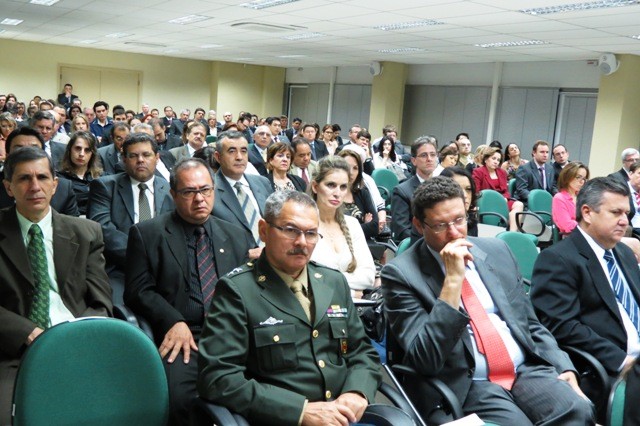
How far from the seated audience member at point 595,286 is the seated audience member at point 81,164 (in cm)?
344

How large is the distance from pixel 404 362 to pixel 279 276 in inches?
25.3

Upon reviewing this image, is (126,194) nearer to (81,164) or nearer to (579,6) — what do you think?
(81,164)

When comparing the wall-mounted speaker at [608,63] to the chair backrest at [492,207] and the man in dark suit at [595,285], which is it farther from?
the man in dark suit at [595,285]

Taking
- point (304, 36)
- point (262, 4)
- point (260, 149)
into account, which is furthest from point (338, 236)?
point (304, 36)

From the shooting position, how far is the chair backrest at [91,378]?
1.68 metres

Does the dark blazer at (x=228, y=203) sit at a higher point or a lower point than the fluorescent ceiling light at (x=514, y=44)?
lower

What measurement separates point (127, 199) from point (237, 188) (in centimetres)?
72

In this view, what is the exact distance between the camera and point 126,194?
3.53 metres

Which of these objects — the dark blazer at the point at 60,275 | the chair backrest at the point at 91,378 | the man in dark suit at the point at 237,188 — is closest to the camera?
the chair backrest at the point at 91,378

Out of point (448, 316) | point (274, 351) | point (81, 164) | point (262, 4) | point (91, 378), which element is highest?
point (262, 4)

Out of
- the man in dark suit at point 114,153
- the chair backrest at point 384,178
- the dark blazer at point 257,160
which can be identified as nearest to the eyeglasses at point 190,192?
the man in dark suit at point 114,153

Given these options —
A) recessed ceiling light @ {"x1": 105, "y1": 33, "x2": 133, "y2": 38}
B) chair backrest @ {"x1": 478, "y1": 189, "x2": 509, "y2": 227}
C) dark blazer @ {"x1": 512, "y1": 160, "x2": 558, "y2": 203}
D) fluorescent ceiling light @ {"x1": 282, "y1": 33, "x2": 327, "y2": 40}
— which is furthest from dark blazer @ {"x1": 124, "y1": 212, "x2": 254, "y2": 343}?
recessed ceiling light @ {"x1": 105, "y1": 33, "x2": 133, "y2": 38}

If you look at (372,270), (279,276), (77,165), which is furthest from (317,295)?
(77,165)

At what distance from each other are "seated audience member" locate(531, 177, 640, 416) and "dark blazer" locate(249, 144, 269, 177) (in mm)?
3647
